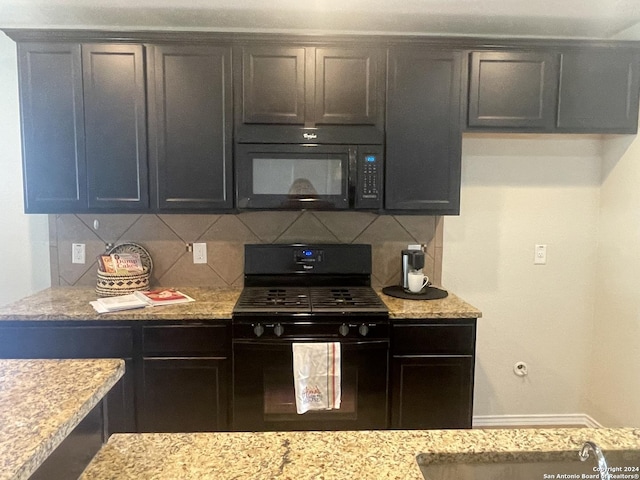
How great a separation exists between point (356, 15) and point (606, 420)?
2897mm

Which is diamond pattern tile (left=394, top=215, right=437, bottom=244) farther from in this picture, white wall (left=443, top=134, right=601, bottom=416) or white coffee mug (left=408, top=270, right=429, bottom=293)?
white coffee mug (left=408, top=270, right=429, bottom=293)

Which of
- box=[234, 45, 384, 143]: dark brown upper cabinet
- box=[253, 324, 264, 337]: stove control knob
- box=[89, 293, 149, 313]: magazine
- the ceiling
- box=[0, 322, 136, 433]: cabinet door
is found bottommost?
box=[0, 322, 136, 433]: cabinet door

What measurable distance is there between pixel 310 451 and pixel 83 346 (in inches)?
64.7

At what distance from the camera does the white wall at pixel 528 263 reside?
273cm

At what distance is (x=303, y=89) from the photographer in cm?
231

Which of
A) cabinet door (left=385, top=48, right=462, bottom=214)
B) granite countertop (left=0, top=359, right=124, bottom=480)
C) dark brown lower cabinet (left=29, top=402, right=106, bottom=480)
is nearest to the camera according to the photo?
granite countertop (left=0, top=359, right=124, bottom=480)

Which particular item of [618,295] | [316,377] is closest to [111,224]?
[316,377]

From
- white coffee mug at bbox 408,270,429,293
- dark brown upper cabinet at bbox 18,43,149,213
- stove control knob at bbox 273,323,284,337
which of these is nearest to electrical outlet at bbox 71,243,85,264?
dark brown upper cabinet at bbox 18,43,149,213

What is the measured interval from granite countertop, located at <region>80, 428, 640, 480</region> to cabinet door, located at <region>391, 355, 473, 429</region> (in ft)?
3.75

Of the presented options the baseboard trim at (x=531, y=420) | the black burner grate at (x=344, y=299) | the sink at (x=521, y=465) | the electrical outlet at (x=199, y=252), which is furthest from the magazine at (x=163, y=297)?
the baseboard trim at (x=531, y=420)

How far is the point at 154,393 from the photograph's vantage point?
2.13m

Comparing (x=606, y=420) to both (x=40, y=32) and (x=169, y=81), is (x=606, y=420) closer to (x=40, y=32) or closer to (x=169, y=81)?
(x=169, y=81)

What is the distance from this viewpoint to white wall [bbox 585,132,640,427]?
8.05 ft

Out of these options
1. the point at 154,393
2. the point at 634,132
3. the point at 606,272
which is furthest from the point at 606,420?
the point at 154,393
